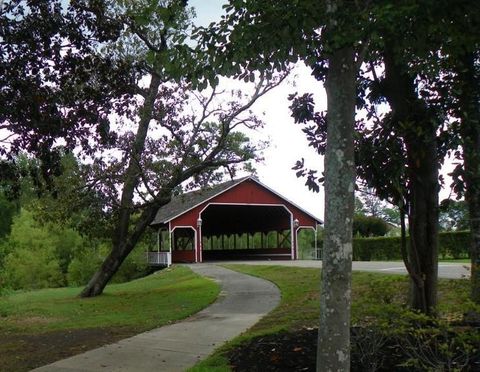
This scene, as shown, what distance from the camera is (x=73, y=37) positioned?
863 centimetres

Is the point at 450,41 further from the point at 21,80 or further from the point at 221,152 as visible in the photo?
the point at 221,152

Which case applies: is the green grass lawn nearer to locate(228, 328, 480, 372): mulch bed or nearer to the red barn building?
locate(228, 328, 480, 372): mulch bed

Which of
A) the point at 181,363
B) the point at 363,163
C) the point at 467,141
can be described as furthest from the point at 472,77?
the point at 181,363

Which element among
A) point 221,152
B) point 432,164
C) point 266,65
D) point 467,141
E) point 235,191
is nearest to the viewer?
point 266,65

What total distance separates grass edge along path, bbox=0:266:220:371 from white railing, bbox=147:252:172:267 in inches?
793

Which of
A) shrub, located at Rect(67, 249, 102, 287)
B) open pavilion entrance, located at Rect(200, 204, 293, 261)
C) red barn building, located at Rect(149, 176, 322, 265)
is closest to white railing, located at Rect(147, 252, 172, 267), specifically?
red barn building, located at Rect(149, 176, 322, 265)

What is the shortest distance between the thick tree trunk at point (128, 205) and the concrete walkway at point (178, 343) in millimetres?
5542

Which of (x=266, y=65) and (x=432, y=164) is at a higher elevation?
(x=266, y=65)

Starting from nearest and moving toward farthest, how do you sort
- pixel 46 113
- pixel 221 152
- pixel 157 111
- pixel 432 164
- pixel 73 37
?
1. pixel 432 164
2. pixel 46 113
3. pixel 73 37
4. pixel 157 111
5. pixel 221 152

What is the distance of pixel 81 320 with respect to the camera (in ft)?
42.4

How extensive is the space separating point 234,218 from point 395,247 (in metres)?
19.7

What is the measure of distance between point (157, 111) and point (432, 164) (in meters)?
11.7

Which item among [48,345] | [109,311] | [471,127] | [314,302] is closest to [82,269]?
[109,311]

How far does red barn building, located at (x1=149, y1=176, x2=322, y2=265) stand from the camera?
39.9 meters
